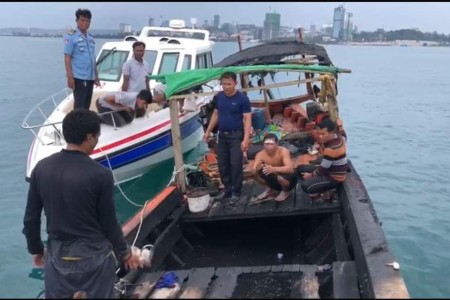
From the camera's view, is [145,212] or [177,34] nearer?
[145,212]

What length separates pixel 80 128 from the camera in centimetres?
352

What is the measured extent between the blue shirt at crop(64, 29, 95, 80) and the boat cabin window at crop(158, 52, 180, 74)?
3635mm

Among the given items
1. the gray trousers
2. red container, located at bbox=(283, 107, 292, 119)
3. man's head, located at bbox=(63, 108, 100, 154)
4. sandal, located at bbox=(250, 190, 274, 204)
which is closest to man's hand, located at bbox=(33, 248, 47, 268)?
the gray trousers

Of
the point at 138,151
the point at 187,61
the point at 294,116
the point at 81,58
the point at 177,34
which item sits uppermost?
the point at 177,34

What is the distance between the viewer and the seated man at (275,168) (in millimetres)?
6621

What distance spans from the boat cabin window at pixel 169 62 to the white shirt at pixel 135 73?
237cm

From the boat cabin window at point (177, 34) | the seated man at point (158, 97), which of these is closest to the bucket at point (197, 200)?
the seated man at point (158, 97)

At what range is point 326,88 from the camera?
25.7 feet

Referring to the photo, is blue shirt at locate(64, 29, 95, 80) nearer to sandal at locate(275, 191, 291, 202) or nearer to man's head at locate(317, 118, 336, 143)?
sandal at locate(275, 191, 291, 202)

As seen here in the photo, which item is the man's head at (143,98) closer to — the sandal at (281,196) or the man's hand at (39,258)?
the sandal at (281,196)

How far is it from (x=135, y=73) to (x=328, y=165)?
490 cm

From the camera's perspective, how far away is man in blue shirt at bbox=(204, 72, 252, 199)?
675cm

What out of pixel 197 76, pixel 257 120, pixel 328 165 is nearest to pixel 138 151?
pixel 257 120

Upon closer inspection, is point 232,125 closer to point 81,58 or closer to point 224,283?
point 224,283
